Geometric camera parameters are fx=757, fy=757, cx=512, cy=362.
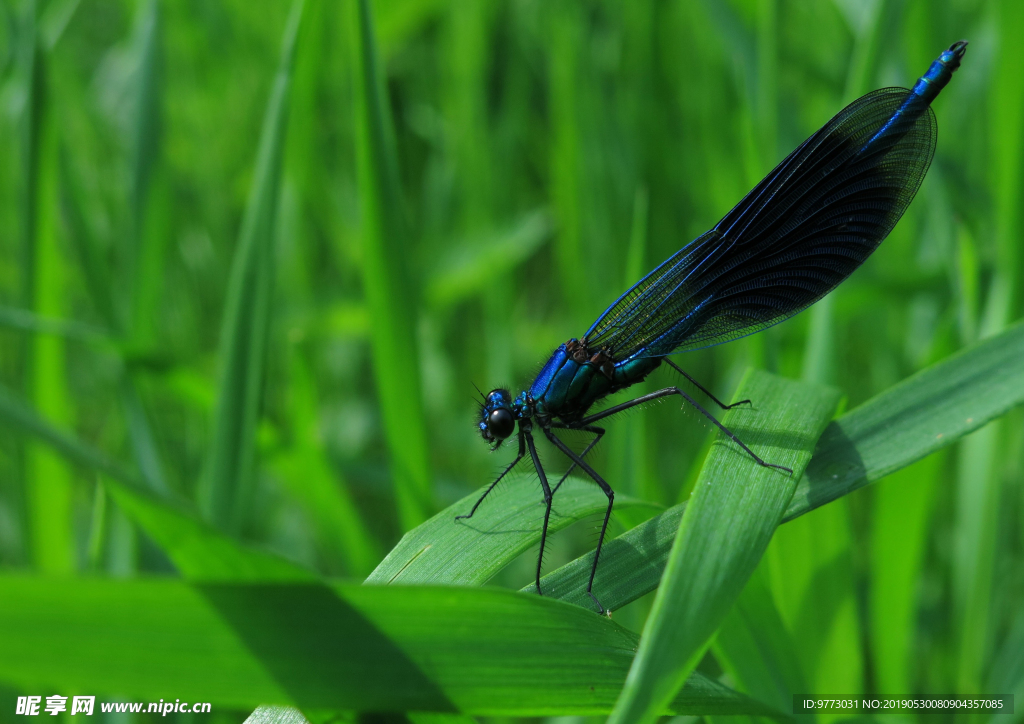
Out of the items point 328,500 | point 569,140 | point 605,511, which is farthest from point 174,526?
point 569,140

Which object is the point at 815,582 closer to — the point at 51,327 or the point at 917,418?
the point at 917,418

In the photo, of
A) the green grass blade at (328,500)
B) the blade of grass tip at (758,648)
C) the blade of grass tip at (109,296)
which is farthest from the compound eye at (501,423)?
the blade of grass tip at (109,296)

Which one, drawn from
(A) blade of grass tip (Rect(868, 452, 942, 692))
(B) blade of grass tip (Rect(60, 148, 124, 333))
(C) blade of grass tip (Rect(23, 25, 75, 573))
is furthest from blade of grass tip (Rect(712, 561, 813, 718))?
(B) blade of grass tip (Rect(60, 148, 124, 333))

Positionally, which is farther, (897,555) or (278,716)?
(897,555)

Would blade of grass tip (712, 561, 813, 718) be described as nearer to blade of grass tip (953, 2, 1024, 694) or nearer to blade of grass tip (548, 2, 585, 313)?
blade of grass tip (953, 2, 1024, 694)

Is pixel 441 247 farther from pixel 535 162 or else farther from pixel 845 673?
pixel 845 673

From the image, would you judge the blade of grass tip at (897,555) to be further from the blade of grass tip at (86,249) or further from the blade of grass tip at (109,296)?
the blade of grass tip at (86,249)

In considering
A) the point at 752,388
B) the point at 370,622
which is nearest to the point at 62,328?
the point at 370,622
